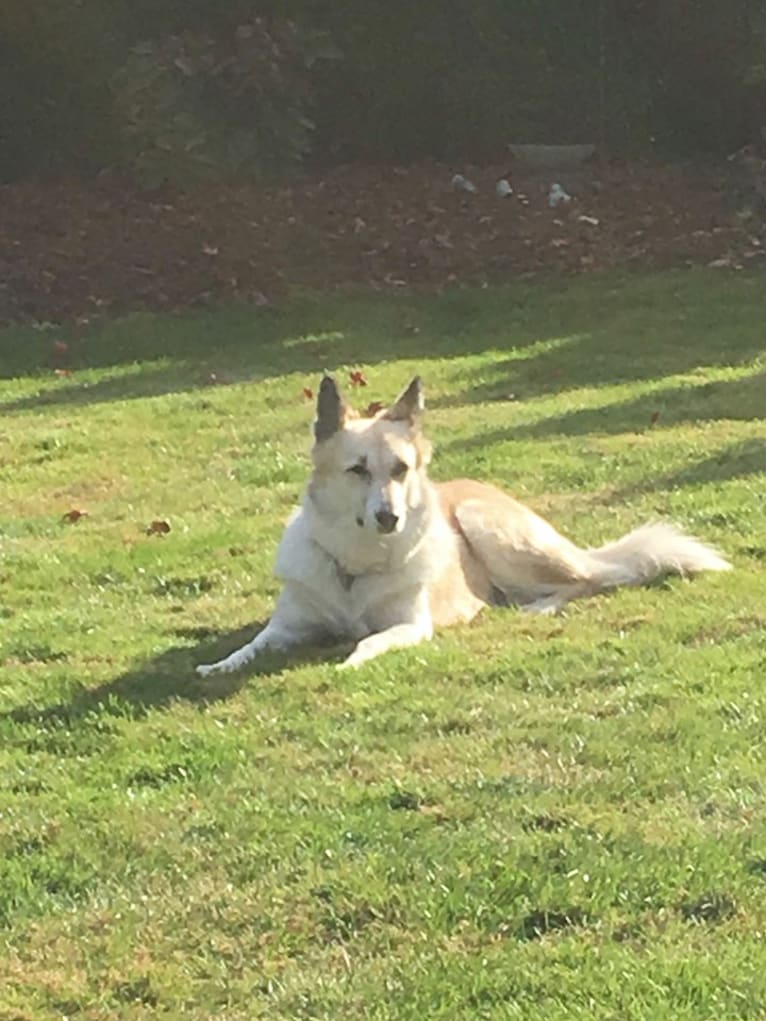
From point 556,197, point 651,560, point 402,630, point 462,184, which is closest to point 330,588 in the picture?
point 402,630

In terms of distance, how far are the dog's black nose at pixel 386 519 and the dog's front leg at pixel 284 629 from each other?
47 centimetres

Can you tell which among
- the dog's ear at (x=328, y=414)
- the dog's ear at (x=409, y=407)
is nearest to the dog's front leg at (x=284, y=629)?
the dog's ear at (x=328, y=414)

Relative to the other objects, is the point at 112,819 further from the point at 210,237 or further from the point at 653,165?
the point at 653,165

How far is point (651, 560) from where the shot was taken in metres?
7.37

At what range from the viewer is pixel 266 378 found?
1334 cm

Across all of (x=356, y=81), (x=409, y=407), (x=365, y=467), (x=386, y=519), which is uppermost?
(x=356, y=81)

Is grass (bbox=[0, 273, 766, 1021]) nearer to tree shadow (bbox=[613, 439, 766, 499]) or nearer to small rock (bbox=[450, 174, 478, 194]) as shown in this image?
tree shadow (bbox=[613, 439, 766, 499])

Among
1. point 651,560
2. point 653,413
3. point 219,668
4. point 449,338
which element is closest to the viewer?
point 219,668

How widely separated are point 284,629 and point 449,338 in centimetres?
839

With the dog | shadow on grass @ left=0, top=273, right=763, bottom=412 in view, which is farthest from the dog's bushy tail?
shadow on grass @ left=0, top=273, right=763, bottom=412

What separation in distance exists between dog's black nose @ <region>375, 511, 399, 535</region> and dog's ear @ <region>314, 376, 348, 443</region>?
396mm

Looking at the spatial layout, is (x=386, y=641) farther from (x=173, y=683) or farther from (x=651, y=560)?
(x=651, y=560)

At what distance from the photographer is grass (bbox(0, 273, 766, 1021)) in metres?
3.96

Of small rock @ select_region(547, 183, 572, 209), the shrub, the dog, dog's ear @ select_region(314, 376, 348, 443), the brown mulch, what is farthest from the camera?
small rock @ select_region(547, 183, 572, 209)
